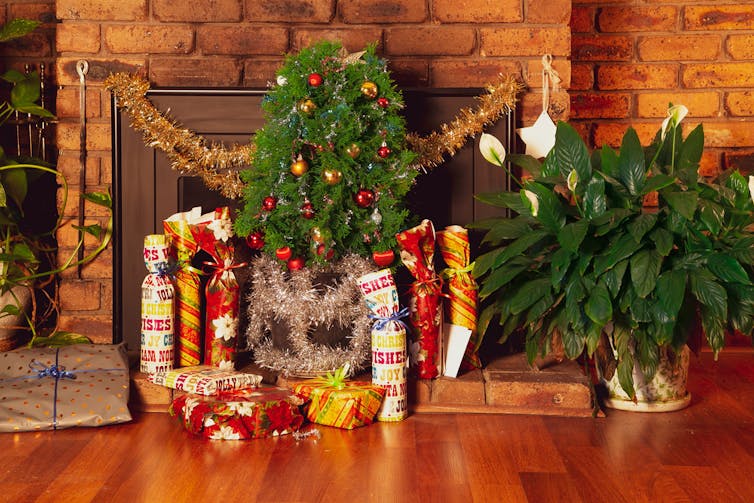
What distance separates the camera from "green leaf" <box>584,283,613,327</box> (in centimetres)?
200

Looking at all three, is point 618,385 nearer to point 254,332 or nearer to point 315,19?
point 254,332

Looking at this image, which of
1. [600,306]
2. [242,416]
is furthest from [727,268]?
[242,416]

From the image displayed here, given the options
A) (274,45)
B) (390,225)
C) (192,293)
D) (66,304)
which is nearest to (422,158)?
(390,225)

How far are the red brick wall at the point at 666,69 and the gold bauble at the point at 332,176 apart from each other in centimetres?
118

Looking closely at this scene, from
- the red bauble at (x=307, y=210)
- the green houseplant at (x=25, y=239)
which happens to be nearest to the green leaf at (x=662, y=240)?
the red bauble at (x=307, y=210)

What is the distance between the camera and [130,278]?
2.65 m

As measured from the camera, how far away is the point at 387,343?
2180 mm

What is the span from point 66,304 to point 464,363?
119 cm

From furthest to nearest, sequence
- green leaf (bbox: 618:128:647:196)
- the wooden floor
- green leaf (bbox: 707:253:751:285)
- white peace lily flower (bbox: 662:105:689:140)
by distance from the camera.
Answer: white peace lily flower (bbox: 662:105:689:140), green leaf (bbox: 618:128:647:196), green leaf (bbox: 707:253:751:285), the wooden floor

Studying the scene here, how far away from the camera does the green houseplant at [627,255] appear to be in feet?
6.60

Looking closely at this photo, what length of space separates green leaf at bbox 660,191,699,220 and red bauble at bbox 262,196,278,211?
3.09 ft

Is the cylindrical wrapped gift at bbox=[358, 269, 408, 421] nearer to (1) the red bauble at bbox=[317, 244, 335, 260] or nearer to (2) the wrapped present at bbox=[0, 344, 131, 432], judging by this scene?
(1) the red bauble at bbox=[317, 244, 335, 260]

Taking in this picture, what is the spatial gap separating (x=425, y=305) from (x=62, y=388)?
35.9 inches

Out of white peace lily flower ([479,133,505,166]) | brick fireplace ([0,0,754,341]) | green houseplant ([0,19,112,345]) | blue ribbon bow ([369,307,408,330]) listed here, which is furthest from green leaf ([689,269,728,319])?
green houseplant ([0,19,112,345])
